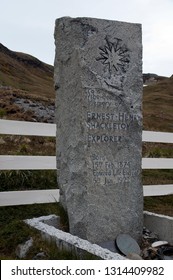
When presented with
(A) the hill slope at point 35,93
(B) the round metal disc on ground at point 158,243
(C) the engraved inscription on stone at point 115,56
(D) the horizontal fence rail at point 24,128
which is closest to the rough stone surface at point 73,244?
(B) the round metal disc on ground at point 158,243

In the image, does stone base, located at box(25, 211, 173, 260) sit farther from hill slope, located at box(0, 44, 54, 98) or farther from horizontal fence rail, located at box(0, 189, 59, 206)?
hill slope, located at box(0, 44, 54, 98)

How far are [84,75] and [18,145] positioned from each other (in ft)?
19.1

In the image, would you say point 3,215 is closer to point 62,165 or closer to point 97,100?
point 62,165

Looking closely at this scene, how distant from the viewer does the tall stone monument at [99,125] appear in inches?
247

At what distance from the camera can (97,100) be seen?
636cm

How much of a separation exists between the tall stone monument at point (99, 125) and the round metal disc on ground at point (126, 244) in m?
0.09

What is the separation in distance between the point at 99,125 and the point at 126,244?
150cm

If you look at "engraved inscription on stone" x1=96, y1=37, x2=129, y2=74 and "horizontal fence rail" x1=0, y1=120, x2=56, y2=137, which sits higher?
"engraved inscription on stone" x1=96, y1=37, x2=129, y2=74

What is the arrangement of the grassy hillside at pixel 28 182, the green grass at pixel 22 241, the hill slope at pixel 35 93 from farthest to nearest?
the hill slope at pixel 35 93, the grassy hillside at pixel 28 182, the green grass at pixel 22 241

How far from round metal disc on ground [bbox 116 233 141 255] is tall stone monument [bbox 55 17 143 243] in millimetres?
85

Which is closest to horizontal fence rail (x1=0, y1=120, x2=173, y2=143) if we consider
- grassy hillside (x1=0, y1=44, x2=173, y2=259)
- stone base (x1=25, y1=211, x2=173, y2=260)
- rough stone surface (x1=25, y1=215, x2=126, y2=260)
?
grassy hillside (x1=0, y1=44, x2=173, y2=259)

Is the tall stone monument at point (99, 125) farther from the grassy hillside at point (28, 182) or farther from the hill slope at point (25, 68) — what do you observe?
the hill slope at point (25, 68)

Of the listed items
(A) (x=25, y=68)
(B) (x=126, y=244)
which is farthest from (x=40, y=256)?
(A) (x=25, y=68)

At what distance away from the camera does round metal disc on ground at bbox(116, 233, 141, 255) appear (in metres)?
6.27
